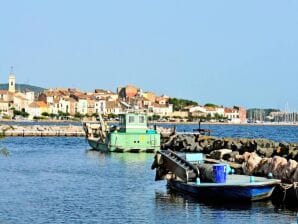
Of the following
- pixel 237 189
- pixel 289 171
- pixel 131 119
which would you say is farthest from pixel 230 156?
pixel 131 119

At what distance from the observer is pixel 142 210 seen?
25406 millimetres

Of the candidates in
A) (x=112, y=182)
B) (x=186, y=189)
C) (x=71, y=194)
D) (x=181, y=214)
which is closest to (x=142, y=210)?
(x=181, y=214)

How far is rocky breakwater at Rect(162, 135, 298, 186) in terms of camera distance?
2711 centimetres

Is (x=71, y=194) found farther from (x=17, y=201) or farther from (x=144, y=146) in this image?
(x=144, y=146)

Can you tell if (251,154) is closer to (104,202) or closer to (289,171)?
(289,171)

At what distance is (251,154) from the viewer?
32.3m

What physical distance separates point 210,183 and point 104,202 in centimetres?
370

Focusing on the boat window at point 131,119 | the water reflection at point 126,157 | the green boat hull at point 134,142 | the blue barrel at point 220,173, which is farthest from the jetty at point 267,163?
the boat window at point 131,119

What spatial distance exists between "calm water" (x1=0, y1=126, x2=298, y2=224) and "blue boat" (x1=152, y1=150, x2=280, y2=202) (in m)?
0.36

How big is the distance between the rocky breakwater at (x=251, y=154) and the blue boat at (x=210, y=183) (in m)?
Result: 0.88

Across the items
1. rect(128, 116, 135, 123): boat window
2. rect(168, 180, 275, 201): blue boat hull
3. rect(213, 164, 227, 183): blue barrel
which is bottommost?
rect(168, 180, 275, 201): blue boat hull

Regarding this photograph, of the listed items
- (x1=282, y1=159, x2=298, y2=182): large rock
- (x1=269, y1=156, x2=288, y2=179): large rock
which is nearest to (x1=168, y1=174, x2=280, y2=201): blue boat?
(x1=282, y1=159, x2=298, y2=182): large rock

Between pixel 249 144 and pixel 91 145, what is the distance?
59.8ft

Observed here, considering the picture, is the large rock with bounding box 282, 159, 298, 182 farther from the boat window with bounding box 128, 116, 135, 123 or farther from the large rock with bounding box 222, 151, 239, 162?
the boat window with bounding box 128, 116, 135, 123
